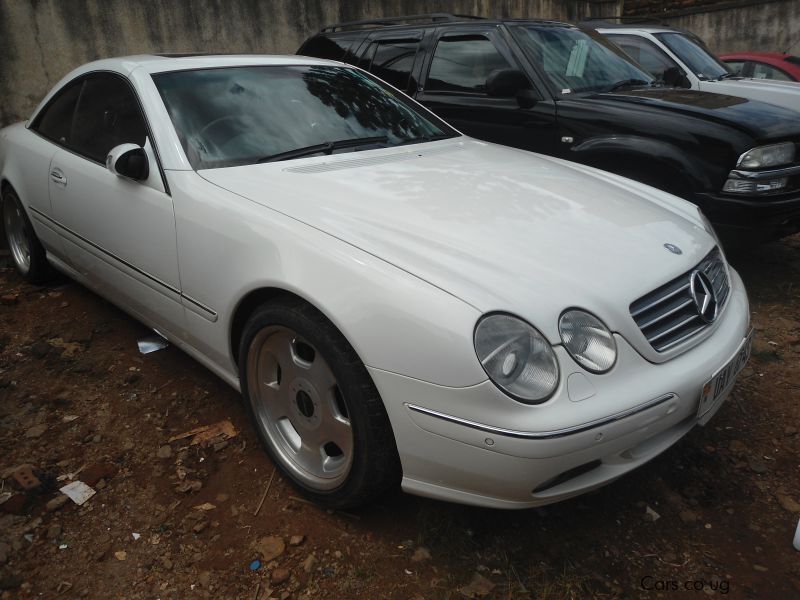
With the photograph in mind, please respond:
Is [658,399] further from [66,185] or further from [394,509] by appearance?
[66,185]

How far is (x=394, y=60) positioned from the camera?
5.43 m

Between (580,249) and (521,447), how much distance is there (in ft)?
2.53

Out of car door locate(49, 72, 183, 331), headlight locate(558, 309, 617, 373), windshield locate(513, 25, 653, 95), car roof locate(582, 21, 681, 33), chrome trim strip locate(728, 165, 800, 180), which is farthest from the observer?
car roof locate(582, 21, 681, 33)

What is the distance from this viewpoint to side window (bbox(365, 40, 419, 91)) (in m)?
5.34

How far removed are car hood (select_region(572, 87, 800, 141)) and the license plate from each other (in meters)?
2.13

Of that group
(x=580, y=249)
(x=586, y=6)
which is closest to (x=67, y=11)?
(x=580, y=249)

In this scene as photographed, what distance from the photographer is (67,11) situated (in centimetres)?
659

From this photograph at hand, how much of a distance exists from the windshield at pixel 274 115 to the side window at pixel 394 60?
1.95 metres

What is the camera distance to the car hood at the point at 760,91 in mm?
6137

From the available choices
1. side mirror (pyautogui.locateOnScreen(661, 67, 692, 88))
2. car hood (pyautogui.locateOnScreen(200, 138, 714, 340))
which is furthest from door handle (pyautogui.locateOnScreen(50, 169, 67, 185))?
side mirror (pyautogui.locateOnScreen(661, 67, 692, 88))

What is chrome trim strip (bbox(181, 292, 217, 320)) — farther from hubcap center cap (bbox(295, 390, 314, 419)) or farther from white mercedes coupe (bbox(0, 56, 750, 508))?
hubcap center cap (bbox(295, 390, 314, 419))

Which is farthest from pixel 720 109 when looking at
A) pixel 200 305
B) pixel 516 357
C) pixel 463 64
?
pixel 200 305

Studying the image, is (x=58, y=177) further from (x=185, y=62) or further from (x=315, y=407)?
(x=315, y=407)

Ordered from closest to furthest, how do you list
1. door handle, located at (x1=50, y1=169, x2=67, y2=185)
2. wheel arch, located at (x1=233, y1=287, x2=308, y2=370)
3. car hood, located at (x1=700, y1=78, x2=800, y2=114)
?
wheel arch, located at (x1=233, y1=287, x2=308, y2=370), door handle, located at (x1=50, y1=169, x2=67, y2=185), car hood, located at (x1=700, y1=78, x2=800, y2=114)
